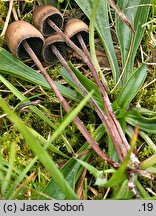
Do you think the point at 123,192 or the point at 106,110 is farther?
the point at 106,110

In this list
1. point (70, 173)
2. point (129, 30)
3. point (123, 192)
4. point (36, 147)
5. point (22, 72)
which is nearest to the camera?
point (36, 147)

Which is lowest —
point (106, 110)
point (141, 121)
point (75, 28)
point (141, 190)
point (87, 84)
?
point (141, 190)

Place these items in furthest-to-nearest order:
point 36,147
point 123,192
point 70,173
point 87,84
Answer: point 87,84 < point 70,173 < point 123,192 < point 36,147

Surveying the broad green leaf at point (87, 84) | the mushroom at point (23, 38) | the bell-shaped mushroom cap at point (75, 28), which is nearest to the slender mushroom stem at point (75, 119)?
the mushroom at point (23, 38)

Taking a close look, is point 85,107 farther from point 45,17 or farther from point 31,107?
point 45,17

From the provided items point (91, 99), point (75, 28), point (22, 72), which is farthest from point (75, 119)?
point (75, 28)

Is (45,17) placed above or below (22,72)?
above

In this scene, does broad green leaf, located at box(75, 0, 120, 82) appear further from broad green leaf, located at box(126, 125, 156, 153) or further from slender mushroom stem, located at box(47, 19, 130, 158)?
broad green leaf, located at box(126, 125, 156, 153)

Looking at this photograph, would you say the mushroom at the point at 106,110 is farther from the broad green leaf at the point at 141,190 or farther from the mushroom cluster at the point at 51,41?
the broad green leaf at the point at 141,190
